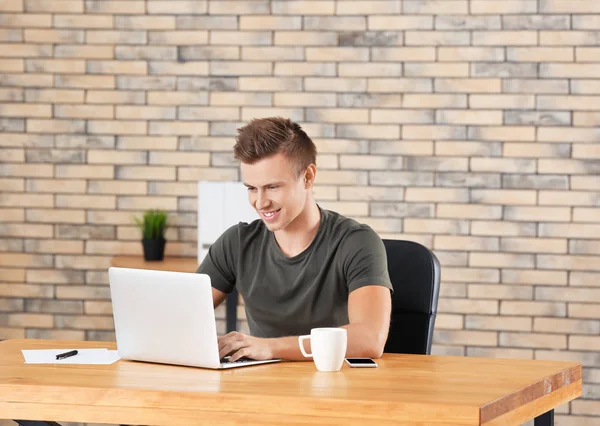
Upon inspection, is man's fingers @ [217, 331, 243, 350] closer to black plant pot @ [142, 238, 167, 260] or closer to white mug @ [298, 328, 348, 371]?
white mug @ [298, 328, 348, 371]

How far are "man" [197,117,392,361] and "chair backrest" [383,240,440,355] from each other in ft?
0.61

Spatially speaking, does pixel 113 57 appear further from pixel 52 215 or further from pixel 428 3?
pixel 428 3

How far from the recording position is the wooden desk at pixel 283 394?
1.72 meters

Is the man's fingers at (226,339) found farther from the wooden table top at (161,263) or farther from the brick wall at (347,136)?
the brick wall at (347,136)

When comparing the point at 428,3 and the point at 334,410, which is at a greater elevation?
the point at 428,3

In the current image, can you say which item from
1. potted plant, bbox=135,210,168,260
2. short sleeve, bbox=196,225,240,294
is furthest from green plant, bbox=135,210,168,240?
short sleeve, bbox=196,225,240,294

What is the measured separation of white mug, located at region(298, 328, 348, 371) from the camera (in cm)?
202

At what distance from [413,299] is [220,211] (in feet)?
5.91

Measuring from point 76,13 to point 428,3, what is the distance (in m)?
1.73

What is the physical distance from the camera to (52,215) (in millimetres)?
4625

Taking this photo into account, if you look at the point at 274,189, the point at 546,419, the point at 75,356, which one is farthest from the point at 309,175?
the point at 546,419

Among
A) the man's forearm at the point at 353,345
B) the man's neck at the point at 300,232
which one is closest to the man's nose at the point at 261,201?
the man's neck at the point at 300,232

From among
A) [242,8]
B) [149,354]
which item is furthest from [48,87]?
[149,354]

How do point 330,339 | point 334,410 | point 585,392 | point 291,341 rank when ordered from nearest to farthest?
point 334,410 → point 330,339 → point 291,341 → point 585,392
